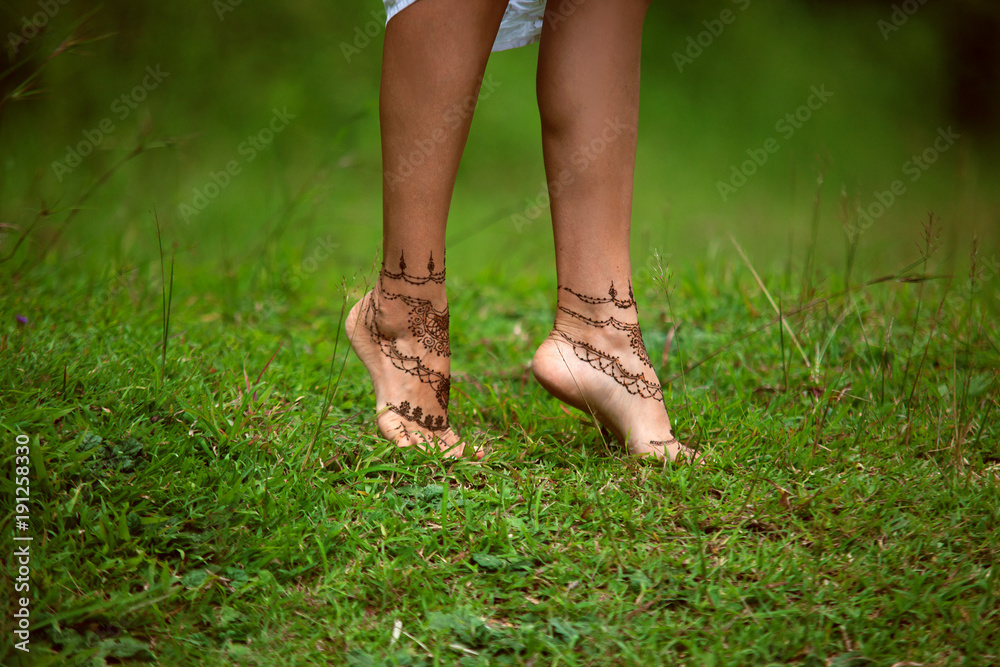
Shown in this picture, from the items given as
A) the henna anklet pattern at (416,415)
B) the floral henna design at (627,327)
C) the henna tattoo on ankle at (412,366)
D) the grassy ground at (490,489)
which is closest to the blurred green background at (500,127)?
the grassy ground at (490,489)

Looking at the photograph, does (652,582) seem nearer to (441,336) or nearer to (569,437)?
(569,437)

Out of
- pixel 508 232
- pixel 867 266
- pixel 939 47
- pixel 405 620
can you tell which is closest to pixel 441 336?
pixel 405 620

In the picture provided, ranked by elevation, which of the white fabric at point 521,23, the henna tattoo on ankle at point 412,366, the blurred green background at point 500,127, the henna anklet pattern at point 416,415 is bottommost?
the henna anklet pattern at point 416,415

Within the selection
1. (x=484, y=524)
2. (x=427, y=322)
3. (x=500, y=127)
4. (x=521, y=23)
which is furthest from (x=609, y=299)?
(x=500, y=127)

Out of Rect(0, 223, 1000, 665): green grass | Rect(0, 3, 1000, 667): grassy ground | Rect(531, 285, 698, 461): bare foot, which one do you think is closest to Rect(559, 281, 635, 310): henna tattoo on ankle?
Rect(531, 285, 698, 461): bare foot

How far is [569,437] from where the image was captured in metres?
1.73

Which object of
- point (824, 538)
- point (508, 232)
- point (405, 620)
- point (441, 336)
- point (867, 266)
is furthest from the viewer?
point (508, 232)

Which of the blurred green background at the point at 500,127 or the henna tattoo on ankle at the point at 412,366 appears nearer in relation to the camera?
the henna tattoo on ankle at the point at 412,366

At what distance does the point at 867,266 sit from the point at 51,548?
302cm

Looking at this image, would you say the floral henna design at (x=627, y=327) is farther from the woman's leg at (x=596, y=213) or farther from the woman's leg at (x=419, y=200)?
the woman's leg at (x=419, y=200)

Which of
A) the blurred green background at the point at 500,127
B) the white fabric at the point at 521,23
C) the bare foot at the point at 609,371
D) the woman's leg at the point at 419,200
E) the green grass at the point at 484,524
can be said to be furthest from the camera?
the blurred green background at the point at 500,127

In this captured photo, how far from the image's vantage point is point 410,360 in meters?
1.66

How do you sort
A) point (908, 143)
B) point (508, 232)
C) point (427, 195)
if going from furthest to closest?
point (908, 143), point (508, 232), point (427, 195)

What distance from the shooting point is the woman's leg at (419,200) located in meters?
1.49
